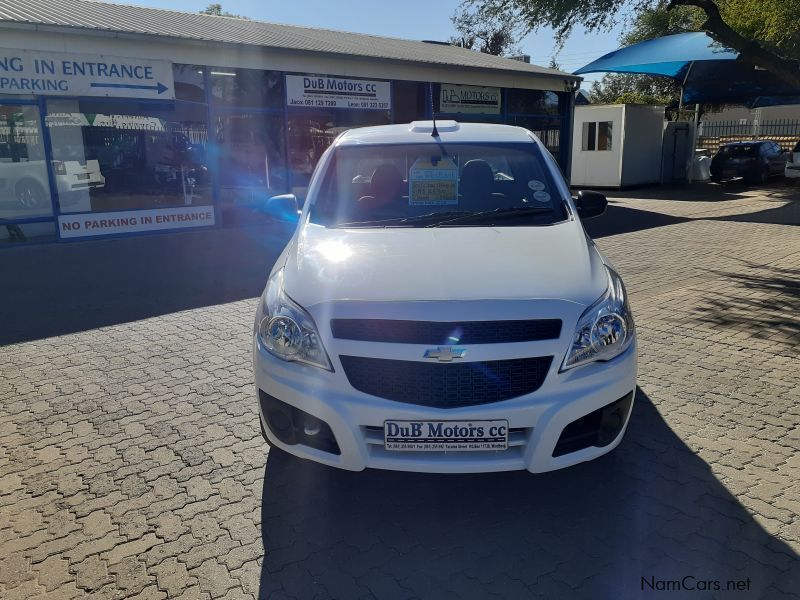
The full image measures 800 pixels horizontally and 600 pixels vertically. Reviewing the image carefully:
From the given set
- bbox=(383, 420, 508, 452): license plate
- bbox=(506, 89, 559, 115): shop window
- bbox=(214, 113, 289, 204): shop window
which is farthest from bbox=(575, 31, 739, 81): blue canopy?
bbox=(383, 420, 508, 452): license plate

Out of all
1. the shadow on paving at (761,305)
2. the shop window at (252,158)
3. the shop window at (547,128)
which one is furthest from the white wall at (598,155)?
the shadow on paving at (761,305)

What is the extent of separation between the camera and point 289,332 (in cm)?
313

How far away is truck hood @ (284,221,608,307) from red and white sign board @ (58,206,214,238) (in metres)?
9.45

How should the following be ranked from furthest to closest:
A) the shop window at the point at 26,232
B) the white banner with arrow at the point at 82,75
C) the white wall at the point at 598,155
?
the white wall at the point at 598,155 < the shop window at the point at 26,232 < the white banner with arrow at the point at 82,75

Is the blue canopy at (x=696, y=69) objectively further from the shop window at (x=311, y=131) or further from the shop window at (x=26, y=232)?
the shop window at (x=26, y=232)

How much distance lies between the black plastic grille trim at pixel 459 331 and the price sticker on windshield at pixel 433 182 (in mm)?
1497

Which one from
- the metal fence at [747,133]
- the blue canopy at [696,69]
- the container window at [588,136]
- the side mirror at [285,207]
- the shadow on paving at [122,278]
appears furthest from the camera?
the metal fence at [747,133]

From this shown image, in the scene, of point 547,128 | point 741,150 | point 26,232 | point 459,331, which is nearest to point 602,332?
point 459,331

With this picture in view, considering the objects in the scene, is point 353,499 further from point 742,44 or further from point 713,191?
point 713,191

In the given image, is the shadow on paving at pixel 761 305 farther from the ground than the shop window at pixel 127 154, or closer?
closer

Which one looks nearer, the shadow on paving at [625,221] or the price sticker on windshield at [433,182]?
the price sticker on windshield at [433,182]

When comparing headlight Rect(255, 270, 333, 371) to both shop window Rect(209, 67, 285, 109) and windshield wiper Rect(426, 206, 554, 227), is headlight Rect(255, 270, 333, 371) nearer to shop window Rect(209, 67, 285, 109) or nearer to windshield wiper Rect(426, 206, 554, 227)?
windshield wiper Rect(426, 206, 554, 227)

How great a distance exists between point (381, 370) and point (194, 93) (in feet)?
37.8

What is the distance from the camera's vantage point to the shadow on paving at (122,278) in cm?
707
